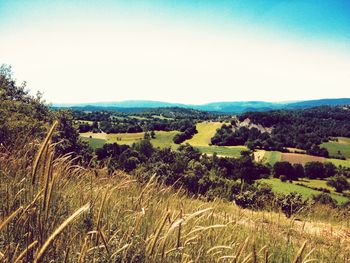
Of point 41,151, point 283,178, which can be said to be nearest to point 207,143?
point 283,178

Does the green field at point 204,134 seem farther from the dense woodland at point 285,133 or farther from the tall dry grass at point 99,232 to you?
the tall dry grass at point 99,232

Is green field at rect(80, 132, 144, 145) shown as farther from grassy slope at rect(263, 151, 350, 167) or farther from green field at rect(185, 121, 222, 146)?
grassy slope at rect(263, 151, 350, 167)

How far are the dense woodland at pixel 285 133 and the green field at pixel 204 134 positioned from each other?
451 centimetres

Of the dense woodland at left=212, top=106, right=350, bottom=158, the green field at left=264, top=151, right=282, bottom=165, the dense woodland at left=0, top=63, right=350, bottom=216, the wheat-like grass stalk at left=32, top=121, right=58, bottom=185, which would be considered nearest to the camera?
the wheat-like grass stalk at left=32, top=121, right=58, bottom=185

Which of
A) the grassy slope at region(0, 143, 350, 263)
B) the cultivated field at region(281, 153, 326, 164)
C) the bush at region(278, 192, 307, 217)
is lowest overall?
the cultivated field at region(281, 153, 326, 164)

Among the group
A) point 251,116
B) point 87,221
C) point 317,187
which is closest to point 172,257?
point 87,221

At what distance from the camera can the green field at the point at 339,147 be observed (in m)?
120

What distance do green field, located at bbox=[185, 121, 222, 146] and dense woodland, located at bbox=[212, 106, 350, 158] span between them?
451cm

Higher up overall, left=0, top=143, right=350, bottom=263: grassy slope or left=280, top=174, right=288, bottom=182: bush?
left=0, top=143, right=350, bottom=263: grassy slope

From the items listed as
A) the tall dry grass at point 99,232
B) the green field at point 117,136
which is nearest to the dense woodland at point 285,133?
the green field at point 117,136

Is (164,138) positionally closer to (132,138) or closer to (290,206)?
(132,138)

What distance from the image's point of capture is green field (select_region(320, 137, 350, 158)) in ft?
392

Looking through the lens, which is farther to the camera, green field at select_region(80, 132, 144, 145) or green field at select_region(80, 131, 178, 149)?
green field at select_region(80, 132, 144, 145)

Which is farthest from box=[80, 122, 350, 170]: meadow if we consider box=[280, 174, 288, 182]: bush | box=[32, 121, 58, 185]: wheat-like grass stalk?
box=[32, 121, 58, 185]: wheat-like grass stalk
